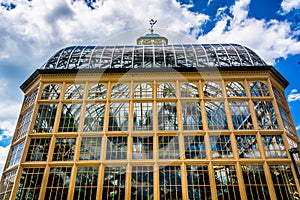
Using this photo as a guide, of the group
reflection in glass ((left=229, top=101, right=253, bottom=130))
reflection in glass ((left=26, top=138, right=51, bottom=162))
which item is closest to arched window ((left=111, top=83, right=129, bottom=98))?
reflection in glass ((left=26, top=138, right=51, bottom=162))

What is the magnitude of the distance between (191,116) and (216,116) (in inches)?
81.0

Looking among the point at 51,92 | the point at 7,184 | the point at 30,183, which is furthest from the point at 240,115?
the point at 7,184

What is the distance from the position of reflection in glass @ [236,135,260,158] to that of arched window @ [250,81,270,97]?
4098 millimetres

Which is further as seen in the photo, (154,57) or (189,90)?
(154,57)

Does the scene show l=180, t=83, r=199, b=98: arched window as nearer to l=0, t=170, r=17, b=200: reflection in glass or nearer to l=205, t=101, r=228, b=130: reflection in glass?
l=205, t=101, r=228, b=130: reflection in glass

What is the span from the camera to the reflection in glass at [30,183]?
15.6 m

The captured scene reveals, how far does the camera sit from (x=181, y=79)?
20125mm

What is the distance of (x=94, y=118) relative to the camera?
1858cm

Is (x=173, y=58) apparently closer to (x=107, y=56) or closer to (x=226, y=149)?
(x=107, y=56)

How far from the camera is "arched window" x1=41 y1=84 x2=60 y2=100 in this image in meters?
19.8

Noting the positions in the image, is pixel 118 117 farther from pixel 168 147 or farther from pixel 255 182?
pixel 255 182

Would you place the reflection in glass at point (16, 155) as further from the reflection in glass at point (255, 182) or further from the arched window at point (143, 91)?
the reflection in glass at point (255, 182)

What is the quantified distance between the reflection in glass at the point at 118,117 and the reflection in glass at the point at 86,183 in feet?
11.4

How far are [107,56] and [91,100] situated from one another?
498 centimetres
